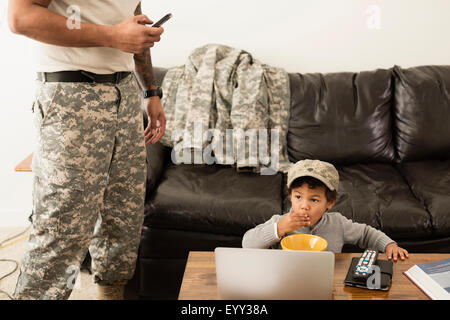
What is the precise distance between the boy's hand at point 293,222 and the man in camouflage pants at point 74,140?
1.75ft

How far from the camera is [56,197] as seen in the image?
4.43ft

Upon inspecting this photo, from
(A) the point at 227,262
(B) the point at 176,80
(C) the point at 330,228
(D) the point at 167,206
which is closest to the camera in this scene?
(A) the point at 227,262

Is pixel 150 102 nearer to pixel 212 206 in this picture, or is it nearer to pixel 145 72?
pixel 145 72

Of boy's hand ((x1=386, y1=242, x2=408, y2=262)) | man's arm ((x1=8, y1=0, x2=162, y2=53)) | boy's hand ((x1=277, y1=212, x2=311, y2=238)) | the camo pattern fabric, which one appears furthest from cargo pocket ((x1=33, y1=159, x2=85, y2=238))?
the camo pattern fabric

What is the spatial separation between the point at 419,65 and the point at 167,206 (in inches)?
66.9

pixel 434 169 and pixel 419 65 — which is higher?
pixel 419 65

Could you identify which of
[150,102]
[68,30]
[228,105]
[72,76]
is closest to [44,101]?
[72,76]

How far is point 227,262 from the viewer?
1.05 meters

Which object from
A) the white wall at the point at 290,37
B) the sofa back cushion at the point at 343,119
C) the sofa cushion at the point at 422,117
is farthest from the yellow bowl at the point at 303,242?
the white wall at the point at 290,37

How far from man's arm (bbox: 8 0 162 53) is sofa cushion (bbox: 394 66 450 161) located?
5.23ft

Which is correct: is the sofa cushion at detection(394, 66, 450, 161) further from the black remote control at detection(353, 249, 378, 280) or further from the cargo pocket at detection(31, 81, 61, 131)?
the cargo pocket at detection(31, 81, 61, 131)

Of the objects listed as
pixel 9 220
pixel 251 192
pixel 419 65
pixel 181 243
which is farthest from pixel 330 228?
pixel 9 220

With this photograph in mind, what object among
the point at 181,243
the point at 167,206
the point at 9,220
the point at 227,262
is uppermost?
the point at 227,262

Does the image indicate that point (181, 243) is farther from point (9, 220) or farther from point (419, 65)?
point (419, 65)
